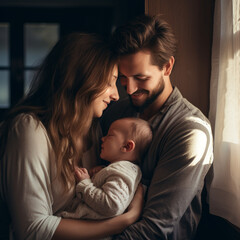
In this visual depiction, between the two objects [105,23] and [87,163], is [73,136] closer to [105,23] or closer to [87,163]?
[87,163]

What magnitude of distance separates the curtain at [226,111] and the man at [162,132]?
Answer: 0.46 ft

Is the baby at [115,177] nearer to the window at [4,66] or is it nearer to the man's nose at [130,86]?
the man's nose at [130,86]

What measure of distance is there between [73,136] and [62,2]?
3750 mm

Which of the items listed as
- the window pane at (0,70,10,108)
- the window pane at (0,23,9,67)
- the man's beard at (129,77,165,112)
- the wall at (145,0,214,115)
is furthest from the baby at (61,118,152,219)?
the window pane at (0,23,9,67)

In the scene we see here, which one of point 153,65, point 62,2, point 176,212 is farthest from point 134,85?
point 62,2

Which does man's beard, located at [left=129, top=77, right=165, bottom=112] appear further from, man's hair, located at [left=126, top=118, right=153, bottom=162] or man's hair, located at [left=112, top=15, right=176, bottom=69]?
man's hair, located at [left=126, top=118, right=153, bottom=162]

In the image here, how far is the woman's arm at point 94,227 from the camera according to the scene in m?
1.27

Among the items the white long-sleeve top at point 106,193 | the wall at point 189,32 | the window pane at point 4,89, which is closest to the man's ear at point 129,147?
the white long-sleeve top at point 106,193

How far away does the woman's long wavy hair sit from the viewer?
133 cm

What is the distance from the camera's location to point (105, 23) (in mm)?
4578

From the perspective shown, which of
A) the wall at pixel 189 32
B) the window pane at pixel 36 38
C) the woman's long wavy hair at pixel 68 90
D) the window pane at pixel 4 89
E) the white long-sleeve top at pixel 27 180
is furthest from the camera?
the window pane at pixel 36 38

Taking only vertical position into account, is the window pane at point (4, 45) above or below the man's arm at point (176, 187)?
above

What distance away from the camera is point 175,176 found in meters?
1.39

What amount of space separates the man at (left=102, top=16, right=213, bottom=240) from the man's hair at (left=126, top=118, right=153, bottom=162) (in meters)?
0.04
